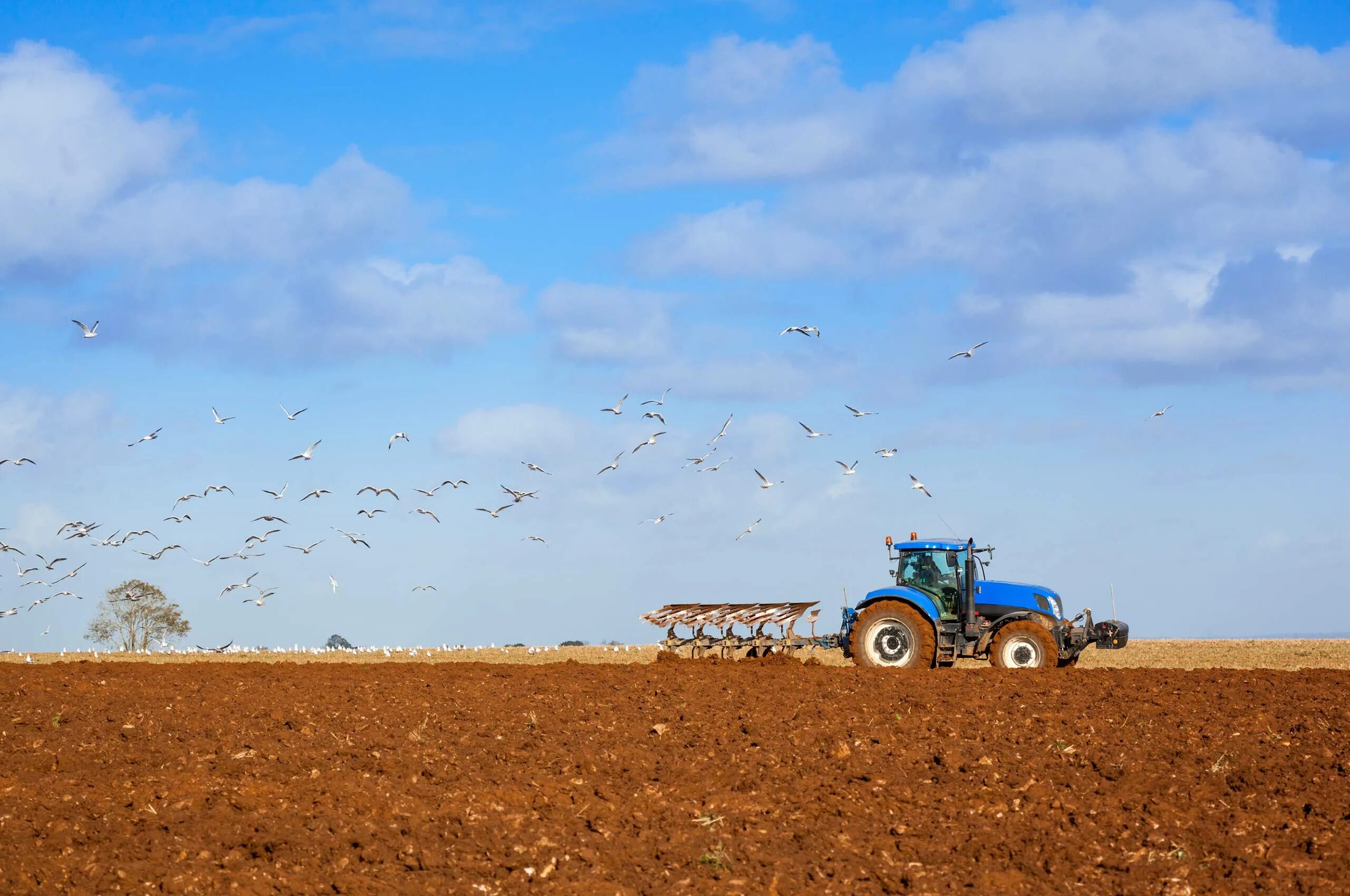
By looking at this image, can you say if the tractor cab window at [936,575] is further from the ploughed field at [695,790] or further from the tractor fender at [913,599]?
the ploughed field at [695,790]

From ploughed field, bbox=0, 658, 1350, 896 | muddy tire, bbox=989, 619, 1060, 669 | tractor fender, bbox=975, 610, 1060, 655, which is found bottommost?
ploughed field, bbox=0, 658, 1350, 896

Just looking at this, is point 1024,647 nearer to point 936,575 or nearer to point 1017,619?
point 1017,619

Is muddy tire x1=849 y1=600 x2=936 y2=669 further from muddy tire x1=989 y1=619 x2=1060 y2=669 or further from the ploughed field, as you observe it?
the ploughed field

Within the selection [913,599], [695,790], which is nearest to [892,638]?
[913,599]

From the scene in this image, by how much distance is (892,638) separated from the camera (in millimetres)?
23016

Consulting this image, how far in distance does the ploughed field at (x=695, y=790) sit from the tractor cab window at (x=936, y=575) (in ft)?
10.9

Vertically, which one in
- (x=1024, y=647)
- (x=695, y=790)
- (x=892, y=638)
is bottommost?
(x=695, y=790)

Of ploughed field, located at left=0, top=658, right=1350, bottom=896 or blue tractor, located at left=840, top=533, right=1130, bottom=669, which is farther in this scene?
blue tractor, located at left=840, top=533, right=1130, bottom=669

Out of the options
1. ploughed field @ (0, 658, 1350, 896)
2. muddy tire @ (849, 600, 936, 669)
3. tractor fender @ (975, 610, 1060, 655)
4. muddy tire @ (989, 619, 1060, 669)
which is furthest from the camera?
muddy tire @ (849, 600, 936, 669)

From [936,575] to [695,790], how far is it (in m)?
11.8

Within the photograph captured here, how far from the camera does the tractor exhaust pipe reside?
72.9 feet

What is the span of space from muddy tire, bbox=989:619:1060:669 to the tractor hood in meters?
0.47

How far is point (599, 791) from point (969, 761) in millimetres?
4191

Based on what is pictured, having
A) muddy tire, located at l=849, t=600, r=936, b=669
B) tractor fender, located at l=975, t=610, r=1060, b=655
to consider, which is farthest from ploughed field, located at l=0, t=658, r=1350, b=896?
muddy tire, located at l=849, t=600, r=936, b=669
